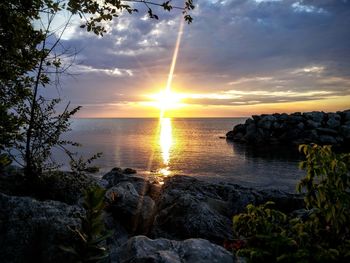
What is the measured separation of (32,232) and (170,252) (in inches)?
107

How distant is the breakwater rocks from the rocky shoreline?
64816 millimetres

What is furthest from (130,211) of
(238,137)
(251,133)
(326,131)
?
(238,137)

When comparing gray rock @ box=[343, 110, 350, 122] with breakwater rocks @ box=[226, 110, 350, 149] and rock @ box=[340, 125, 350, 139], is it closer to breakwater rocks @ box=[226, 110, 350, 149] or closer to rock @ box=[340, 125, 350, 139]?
breakwater rocks @ box=[226, 110, 350, 149]

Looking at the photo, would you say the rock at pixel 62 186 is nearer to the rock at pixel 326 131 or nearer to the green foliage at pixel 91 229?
the green foliage at pixel 91 229

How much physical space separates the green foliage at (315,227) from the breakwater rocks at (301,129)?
7926 cm

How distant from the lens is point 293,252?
14.3 ft

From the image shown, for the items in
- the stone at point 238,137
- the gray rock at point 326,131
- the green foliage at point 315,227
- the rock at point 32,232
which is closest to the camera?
the green foliage at point 315,227

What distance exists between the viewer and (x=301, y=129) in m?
85.8

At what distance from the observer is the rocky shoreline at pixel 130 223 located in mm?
6094

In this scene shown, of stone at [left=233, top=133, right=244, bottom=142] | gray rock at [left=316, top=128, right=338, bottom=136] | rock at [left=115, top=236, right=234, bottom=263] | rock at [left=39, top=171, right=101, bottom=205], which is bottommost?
stone at [left=233, top=133, right=244, bottom=142]

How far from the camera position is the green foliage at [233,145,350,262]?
424 cm

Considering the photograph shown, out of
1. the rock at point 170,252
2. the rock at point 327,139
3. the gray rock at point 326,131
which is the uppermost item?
the rock at point 170,252

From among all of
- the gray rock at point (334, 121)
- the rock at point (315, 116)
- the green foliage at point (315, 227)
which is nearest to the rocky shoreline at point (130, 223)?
the green foliage at point (315, 227)

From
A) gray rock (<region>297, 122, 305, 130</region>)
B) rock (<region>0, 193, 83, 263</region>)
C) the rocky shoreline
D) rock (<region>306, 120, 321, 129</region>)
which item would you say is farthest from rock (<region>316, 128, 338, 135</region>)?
rock (<region>0, 193, 83, 263</region>)
